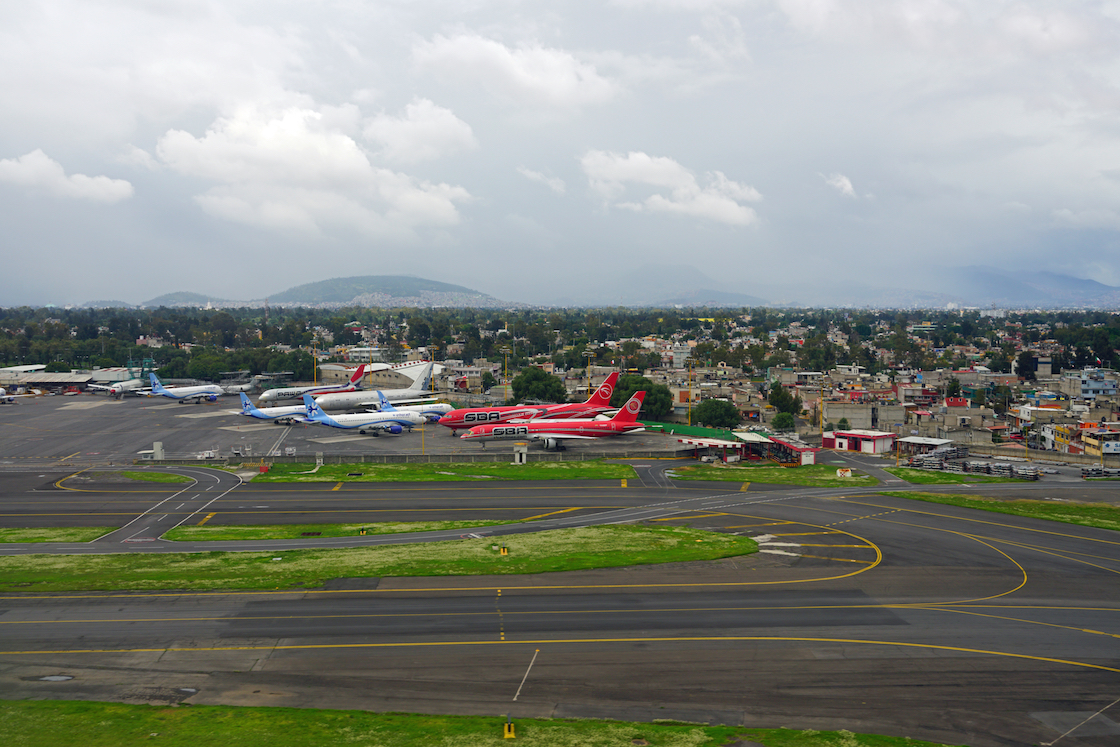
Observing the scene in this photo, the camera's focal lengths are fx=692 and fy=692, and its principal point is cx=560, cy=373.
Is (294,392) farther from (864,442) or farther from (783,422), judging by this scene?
(864,442)

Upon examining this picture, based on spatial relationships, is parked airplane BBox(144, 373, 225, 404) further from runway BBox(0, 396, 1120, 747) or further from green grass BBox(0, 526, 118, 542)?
runway BBox(0, 396, 1120, 747)

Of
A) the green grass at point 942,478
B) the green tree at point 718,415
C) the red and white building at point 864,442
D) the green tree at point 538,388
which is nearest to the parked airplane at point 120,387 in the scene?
the green tree at point 538,388

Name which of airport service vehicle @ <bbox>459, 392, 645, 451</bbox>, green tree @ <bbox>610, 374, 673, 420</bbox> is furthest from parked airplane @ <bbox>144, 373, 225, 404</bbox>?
green tree @ <bbox>610, 374, 673, 420</bbox>

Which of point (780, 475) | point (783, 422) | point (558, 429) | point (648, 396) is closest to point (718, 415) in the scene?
point (783, 422)

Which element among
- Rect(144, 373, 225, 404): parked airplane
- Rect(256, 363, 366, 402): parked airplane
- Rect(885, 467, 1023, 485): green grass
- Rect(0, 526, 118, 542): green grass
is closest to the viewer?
Rect(0, 526, 118, 542): green grass

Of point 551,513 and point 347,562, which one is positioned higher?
point 347,562

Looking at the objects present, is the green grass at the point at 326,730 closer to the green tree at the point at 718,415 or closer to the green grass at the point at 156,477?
the green grass at the point at 156,477

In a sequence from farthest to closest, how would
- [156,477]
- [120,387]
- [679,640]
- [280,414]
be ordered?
[120,387], [280,414], [156,477], [679,640]
